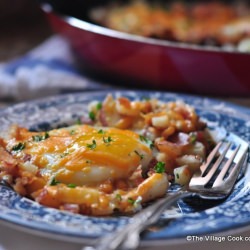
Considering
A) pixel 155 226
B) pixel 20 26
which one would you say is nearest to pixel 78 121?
pixel 155 226

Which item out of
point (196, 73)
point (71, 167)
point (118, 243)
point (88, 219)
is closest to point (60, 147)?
point (71, 167)

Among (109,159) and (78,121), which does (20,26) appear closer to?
(78,121)

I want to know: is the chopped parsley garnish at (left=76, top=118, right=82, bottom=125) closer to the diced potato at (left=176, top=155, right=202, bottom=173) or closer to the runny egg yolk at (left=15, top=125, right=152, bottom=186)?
the runny egg yolk at (left=15, top=125, right=152, bottom=186)

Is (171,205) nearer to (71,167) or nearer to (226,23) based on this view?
(71,167)

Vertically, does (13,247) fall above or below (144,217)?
below

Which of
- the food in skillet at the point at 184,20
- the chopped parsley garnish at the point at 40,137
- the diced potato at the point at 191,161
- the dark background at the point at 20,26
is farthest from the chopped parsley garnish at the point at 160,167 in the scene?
the dark background at the point at 20,26
